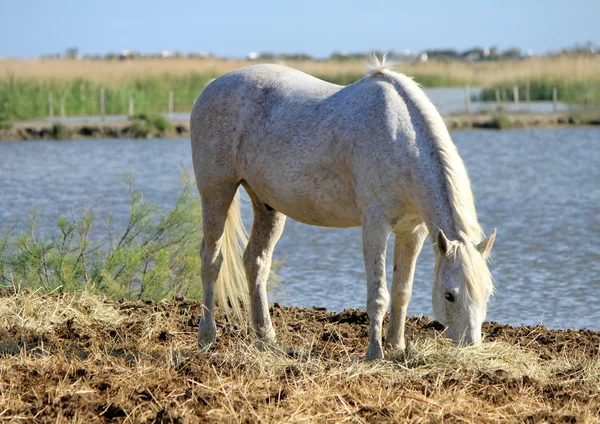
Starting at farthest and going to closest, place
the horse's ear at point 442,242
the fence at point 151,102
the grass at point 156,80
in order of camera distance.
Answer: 1. the grass at point 156,80
2. the fence at point 151,102
3. the horse's ear at point 442,242

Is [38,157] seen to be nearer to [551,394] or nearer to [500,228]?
[500,228]

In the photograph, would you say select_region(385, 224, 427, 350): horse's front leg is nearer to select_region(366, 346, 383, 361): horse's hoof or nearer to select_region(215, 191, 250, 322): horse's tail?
select_region(366, 346, 383, 361): horse's hoof

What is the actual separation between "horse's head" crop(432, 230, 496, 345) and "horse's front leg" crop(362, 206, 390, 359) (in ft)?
1.62

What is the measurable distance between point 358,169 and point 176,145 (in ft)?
70.2

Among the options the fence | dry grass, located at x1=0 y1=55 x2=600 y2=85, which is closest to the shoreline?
the fence

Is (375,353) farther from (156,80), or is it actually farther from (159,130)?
(156,80)

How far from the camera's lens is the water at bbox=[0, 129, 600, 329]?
30.1 feet

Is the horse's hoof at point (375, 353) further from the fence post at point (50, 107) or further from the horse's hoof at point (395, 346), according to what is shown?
the fence post at point (50, 107)

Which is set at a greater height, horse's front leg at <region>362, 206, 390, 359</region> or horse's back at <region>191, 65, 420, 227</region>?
horse's back at <region>191, 65, 420, 227</region>

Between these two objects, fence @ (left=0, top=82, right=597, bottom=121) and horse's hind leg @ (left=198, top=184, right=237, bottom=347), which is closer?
horse's hind leg @ (left=198, top=184, right=237, bottom=347)

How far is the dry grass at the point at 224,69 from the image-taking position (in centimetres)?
3666

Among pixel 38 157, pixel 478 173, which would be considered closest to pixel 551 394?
pixel 478 173

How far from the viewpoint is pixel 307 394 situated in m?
4.79

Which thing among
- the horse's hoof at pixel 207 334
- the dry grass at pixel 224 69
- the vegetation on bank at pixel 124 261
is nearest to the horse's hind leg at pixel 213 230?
the horse's hoof at pixel 207 334
